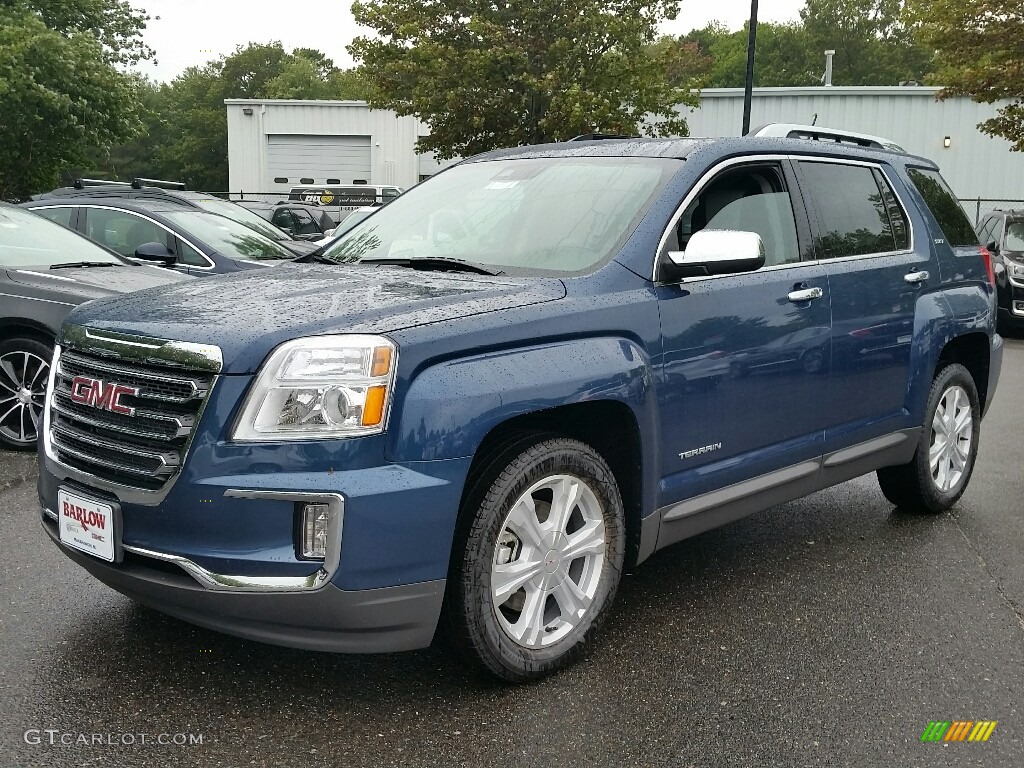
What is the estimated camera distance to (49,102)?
25.2 meters

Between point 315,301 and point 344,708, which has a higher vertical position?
point 315,301

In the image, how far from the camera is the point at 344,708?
10.7 feet

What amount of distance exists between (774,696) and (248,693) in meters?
1.67

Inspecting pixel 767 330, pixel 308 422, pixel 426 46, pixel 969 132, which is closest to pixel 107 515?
pixel 308 422

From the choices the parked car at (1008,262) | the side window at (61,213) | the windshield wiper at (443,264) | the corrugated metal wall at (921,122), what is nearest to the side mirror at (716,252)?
the windshield wiper at (443,264)

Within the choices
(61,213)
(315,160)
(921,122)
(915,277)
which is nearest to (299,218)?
(61,213)

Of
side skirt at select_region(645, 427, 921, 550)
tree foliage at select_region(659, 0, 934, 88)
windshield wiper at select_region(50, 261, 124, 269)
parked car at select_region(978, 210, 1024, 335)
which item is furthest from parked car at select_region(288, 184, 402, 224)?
tree foliage at select_region(659, 0, 934, 88)

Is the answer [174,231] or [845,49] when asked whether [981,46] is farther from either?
[845,49]

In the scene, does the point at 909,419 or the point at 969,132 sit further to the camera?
the point at 969,132

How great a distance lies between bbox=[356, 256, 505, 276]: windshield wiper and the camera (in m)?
3.85

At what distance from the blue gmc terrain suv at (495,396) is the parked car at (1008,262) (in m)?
11.0

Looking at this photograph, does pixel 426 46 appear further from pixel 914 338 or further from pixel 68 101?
pixel 914 338

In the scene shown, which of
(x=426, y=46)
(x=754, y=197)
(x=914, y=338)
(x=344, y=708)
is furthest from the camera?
(x=426, y=46)

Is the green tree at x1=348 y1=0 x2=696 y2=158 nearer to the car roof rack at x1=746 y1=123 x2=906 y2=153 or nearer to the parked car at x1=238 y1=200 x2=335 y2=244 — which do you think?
the parked car at x1=238 y1=200 x2=335 y2=244
